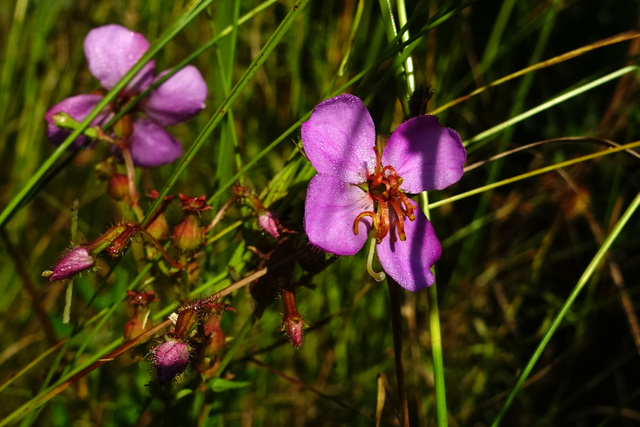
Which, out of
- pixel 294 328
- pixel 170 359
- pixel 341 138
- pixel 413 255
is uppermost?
pixel 341 138

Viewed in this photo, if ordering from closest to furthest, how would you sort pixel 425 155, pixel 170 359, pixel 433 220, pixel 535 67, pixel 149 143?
pixel 170 359 → pixel 425 155 → pixel 535 67 → pixel 149 143 → pixel 433 220

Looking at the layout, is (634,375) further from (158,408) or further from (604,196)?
(158,408)

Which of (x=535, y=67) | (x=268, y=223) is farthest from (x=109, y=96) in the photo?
(x=535, y=67)

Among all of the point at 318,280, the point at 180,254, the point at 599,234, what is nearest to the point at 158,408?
the point at 180,254

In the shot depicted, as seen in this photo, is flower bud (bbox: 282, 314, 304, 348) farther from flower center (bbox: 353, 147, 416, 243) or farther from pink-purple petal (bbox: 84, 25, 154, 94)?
pink-purple petal (bbox: 84, 25, 154, 94)

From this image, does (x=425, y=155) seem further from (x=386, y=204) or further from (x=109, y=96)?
(x=109, y=96)

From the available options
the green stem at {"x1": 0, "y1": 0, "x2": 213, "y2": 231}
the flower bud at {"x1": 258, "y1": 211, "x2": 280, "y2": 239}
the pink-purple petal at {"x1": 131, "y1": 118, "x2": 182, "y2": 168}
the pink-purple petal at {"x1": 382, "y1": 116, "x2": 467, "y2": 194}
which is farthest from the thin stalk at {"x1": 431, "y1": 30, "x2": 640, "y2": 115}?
the pink-purple petal at {"x1": 131, "y1": 118, "x2": 182, "y2": 168}

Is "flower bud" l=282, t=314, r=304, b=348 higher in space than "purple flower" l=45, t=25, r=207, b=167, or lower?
lower
